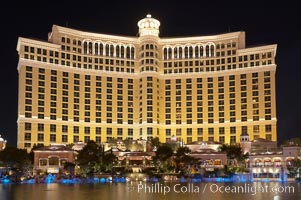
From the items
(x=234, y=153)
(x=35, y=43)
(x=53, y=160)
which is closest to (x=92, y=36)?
(x=35, y=43)

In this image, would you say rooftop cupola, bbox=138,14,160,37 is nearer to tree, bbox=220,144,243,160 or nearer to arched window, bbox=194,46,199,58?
arched window, bbox=194,46,199,58

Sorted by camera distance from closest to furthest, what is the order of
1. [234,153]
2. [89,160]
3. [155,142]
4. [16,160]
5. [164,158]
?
1. [89,160]
2. [16,160]
3. [164,158]
4. [234,153]
5. [155,142]

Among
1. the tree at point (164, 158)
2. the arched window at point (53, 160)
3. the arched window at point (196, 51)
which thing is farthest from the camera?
the arched window at point (196, 51)

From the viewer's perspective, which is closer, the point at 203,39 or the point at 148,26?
the point at 148,26

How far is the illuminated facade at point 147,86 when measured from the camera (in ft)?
458

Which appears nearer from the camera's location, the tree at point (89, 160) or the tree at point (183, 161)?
the tree at point (89, 160)

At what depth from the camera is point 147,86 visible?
14638 cm

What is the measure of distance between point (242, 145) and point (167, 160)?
1077 inches

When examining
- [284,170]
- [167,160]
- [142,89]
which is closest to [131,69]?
[142,89]

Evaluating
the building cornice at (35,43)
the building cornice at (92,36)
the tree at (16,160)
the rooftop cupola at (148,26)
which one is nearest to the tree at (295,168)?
the tree at (16,160)

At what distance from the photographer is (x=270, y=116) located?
458 ft

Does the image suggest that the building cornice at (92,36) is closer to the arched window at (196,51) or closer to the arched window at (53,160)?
the arched window at (196,51)

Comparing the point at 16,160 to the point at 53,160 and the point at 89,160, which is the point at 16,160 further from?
the point at 89,160

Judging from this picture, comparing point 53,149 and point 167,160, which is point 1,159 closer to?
point 53,149
